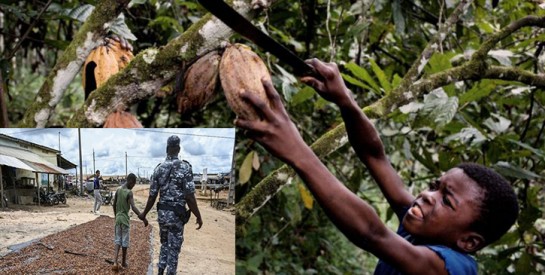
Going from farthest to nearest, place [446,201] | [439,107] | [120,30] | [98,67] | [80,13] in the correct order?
[80,13]
[439,107]
[120,30]
[98,67]
[446,201]

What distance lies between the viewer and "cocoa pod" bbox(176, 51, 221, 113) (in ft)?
4.32

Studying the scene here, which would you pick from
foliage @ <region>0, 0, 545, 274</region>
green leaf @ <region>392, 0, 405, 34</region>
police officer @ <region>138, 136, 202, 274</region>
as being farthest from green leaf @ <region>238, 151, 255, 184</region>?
police officer @ <region>138, 136, 202, 274</region>

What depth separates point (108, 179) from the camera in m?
1.39

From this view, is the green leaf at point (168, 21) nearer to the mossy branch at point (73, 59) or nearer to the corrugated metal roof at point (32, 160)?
the mossy branch at point (73, 59)

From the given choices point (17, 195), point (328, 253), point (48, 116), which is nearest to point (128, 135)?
point (17, 195)

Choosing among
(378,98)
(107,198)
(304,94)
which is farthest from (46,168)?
(378,98)

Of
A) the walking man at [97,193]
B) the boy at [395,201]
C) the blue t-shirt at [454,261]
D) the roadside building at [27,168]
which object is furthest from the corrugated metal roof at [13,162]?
the blue t-shirt at [454,261]

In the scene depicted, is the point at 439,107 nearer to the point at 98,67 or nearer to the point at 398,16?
the point at 398,16

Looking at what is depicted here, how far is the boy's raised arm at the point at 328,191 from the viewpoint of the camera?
0.95 m

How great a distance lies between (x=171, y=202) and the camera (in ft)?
4.51

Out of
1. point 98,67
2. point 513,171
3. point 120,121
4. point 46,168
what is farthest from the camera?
point 513,171

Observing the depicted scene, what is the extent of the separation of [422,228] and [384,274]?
0.16 metres

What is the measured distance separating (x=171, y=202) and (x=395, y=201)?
0.52 m

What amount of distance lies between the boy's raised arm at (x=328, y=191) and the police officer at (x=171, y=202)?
42 cm
